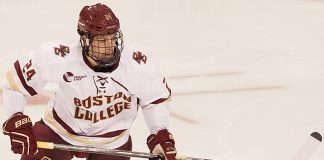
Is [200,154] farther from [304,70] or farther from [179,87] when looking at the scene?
[304,70]

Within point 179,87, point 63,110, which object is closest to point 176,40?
point 179,87

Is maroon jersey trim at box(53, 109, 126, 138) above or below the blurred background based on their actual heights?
above

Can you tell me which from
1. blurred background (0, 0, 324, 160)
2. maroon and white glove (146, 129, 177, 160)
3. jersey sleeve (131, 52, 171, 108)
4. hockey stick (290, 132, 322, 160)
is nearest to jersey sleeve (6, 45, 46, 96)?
jersey sleeve (131, 52, 171, 108)

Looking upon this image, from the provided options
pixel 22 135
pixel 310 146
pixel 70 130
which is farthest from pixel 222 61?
pixel 22 135

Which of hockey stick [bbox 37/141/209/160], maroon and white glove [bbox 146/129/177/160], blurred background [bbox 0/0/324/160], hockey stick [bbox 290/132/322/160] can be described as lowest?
blurred background [bbox 0/0/324/160]

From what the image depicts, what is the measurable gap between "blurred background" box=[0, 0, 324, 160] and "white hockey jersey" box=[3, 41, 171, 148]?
3.08 ft

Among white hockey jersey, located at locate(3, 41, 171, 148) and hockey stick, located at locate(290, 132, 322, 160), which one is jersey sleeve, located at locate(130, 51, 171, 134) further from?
hockey stick, located at locate(290, 132, 322, 160)

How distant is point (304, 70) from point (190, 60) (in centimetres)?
98

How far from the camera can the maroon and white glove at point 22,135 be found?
2.49m

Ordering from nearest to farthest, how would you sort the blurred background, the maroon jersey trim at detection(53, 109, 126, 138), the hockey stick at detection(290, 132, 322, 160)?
1. the maroon jersey trim at detection(53, 109, 126, 138)
2. the hockey stick at detection(290, 132, 322, 160)
3. the blurred background

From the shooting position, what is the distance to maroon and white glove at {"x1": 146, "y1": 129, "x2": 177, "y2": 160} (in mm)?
A: 2512

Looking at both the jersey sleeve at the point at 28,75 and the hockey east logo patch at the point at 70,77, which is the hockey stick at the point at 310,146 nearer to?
the hockey east logo patch at the point at 70,77

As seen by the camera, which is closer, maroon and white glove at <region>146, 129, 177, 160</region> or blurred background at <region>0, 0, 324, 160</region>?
maroon and white glove at <region>146, 129, 177, 160</region>

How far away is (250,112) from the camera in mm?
4383
